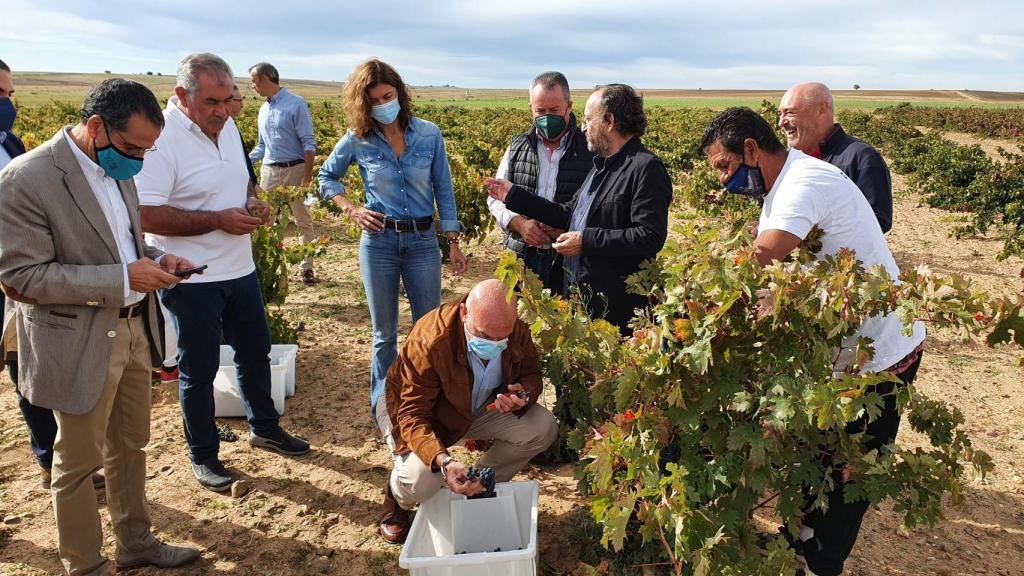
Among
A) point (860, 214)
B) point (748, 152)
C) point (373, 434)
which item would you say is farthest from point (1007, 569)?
point (373, 434)

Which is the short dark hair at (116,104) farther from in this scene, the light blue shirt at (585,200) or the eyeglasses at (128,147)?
the light blue shirt at (585,200)

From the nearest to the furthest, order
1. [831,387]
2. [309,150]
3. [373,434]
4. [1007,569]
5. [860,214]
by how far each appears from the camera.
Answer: [831,387] → [860,214] → [1007,569] → [373,434] → [309,150]

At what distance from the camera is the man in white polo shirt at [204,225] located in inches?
126

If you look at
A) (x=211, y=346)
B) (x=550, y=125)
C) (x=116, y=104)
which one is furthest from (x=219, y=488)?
(x=550, y=125)

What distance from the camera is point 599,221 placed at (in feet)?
10.9

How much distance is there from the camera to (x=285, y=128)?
22.0 feet

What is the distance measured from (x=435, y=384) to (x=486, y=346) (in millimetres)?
284

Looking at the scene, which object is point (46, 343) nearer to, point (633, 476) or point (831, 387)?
point (633, 476)

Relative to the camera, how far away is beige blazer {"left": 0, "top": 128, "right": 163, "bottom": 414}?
2.36 metres

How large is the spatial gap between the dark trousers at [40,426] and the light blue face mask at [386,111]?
2101 mm

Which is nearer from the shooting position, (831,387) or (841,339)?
(831,387)

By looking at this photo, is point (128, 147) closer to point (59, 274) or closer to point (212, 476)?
point (59, 274)

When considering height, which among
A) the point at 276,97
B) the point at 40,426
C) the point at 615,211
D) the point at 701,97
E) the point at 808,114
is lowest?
the point at 40,426

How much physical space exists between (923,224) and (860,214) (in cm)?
1116
